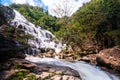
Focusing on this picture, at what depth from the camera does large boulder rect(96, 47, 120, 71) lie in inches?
955

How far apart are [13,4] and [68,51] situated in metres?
43.6

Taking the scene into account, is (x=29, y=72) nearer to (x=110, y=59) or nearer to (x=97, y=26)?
(x=110, y=59)

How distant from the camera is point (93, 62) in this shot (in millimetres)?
28219

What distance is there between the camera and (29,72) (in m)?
15.6

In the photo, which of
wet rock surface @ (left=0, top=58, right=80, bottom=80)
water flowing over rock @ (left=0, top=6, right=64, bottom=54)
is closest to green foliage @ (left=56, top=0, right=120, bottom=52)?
water flowing over rock @ (left=0, top=6, right=64, bottom=54)

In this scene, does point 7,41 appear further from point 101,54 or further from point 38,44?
point 38,44

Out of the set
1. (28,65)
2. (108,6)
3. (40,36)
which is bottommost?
(28,65)

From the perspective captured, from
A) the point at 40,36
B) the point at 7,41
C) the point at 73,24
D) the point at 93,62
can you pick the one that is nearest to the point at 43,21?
the point at 40,36

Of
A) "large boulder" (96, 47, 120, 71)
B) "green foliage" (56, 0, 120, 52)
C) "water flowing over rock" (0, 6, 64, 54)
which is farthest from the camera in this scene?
"water flowing over rock" (0, 6, 64, 54)

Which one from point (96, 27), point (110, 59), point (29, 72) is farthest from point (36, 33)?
point (29, 72)

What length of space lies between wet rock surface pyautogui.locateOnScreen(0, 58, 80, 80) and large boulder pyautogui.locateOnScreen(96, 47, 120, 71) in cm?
876

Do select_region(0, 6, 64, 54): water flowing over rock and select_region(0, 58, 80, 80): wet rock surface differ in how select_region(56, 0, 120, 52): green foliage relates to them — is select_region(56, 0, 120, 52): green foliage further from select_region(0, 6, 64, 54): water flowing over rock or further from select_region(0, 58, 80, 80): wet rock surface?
select_region(0, 58, 80, 80): wet rock surface

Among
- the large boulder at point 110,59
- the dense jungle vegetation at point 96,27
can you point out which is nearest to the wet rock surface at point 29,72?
the large boulder at point 110,59


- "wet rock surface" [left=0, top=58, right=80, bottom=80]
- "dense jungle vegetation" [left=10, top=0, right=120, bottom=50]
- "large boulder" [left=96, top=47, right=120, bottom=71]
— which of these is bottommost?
"wet rock surface" [left=0, top=58, right=80, bottom=80]
